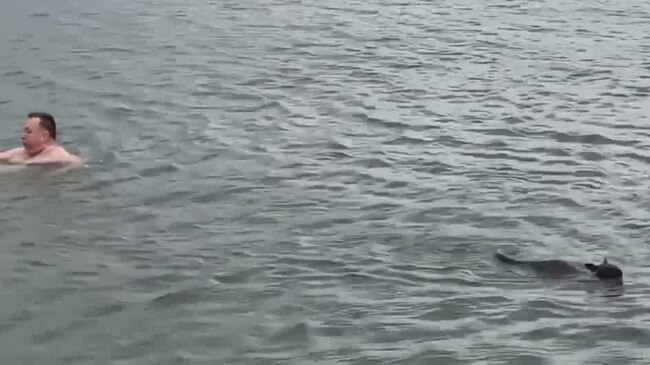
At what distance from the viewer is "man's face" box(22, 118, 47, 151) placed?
15516mm

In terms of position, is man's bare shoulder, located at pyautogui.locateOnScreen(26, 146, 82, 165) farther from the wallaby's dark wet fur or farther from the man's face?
the wallaby's dark wet fur

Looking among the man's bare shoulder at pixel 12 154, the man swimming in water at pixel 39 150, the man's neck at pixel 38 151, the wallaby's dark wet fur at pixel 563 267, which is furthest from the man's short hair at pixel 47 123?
the wallaby's dark wet fur at pixel 563 267

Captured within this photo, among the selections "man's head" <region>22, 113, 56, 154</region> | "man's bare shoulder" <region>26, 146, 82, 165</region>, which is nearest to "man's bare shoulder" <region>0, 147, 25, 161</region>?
"man's head" <region>22, 113, 56, 154</region>

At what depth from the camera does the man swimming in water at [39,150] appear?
50.8 ft

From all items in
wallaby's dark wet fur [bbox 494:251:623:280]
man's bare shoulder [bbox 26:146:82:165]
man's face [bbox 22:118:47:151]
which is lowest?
wallaby's dark wet fur [bbox 494:251:623:280]

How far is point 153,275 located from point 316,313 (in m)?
1.73

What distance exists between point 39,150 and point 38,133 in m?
0.21

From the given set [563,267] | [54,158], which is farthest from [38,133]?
[563,267]

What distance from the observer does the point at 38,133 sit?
15594 millimetres

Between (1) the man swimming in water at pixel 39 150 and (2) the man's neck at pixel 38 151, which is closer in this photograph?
(1) the man swimming in water at pixel 39 150

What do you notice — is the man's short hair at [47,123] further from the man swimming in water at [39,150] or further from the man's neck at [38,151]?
the man's neck at [38,151]

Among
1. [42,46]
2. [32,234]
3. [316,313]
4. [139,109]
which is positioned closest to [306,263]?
[316,313]

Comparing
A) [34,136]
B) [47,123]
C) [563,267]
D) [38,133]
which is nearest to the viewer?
[563,267]

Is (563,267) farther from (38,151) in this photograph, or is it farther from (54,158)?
(38,151)
